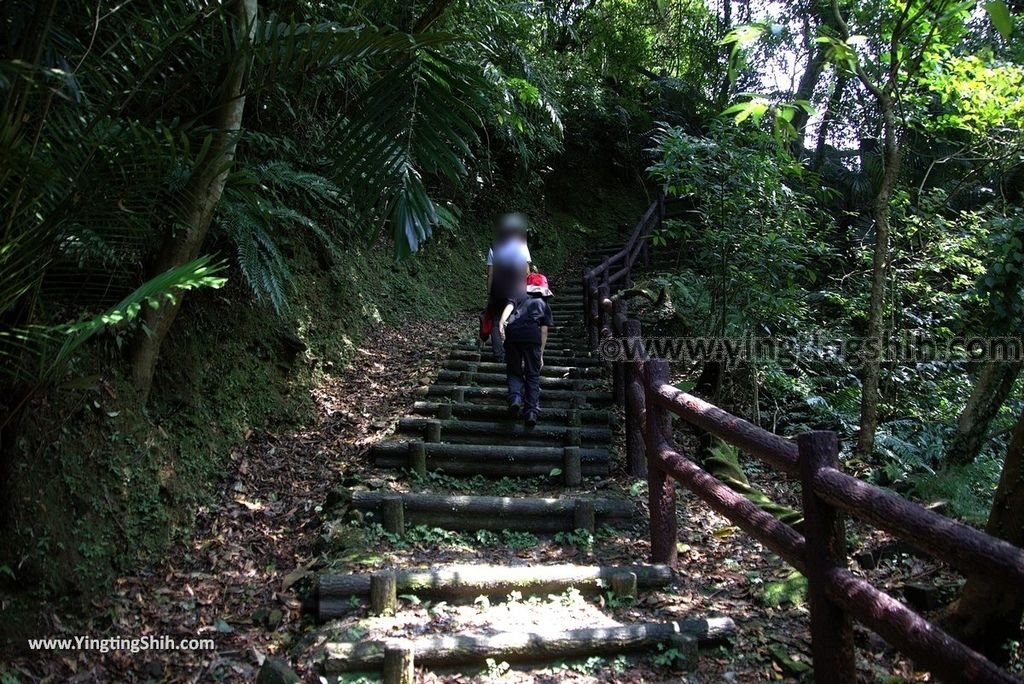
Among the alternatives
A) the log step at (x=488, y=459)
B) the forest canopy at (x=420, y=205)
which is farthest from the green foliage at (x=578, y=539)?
the forest canopy at (x=420, y=205)

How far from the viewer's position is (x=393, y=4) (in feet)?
21.4

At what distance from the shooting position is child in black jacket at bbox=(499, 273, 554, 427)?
213 inches

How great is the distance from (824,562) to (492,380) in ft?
14.7

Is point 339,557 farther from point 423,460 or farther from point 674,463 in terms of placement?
point 674,463

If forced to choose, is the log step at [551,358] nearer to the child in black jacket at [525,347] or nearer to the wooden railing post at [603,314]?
the wooden railing post at [603,314]

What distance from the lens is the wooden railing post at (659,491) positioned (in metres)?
3.62

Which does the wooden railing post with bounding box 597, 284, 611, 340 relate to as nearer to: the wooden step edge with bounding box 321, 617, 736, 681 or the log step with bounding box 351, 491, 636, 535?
the log step with bounding box 351, 491, 636, 535

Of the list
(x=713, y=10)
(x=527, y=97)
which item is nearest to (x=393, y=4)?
(x=527, y=97)

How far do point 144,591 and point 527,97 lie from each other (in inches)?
249

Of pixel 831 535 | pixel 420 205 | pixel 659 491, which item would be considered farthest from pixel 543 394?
pixel 831 535

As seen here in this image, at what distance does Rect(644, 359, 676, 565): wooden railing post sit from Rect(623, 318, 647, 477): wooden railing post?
20.5 inches

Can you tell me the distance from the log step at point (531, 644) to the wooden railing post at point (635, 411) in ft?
4.92

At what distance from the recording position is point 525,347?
17.8 feet

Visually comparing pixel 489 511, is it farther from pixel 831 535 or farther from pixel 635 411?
pixel 831 535
